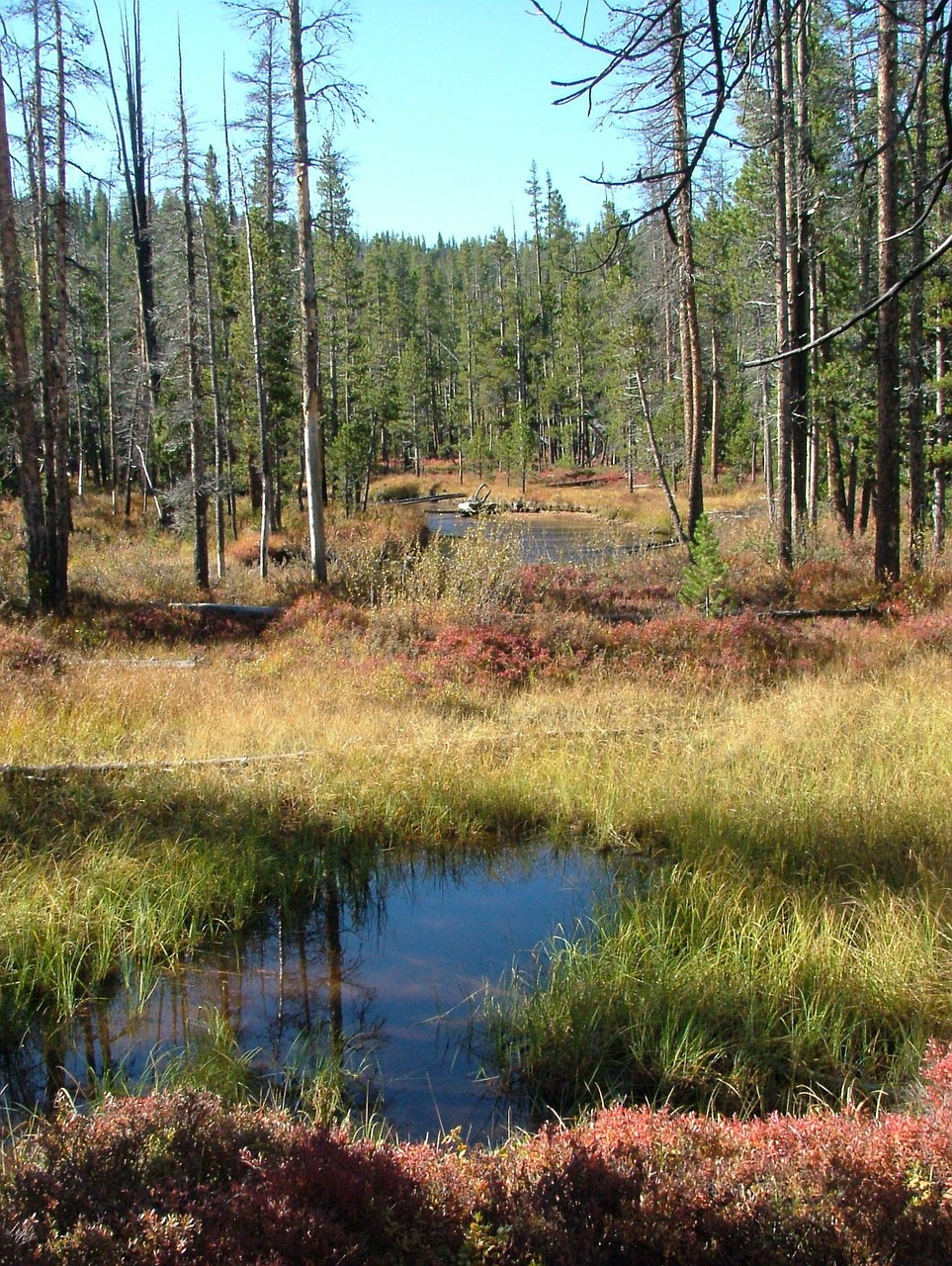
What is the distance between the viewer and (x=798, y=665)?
1219cm

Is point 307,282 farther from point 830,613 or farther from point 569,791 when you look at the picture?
point 569,791

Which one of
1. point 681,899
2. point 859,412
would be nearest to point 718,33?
point 681,899

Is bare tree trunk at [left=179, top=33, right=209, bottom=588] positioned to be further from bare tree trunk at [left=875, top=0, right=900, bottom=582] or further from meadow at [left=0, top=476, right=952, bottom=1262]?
bare tree trunk at [left=875, top=0, right=900, bottom=582]

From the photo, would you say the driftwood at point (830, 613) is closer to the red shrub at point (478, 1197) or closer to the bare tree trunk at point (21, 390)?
the bare tree trunk at point (21, 390)

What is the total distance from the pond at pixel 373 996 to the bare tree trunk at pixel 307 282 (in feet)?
36.7

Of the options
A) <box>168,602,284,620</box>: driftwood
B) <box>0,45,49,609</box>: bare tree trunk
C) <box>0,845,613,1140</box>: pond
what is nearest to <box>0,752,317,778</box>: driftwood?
<box>0,845,613,1140</box>: pond

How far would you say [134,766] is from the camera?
8078 millimetres

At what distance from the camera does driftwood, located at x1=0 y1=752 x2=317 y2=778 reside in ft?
25.9

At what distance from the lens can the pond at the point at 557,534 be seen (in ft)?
77.2

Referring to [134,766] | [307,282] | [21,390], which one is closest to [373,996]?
[134,766]

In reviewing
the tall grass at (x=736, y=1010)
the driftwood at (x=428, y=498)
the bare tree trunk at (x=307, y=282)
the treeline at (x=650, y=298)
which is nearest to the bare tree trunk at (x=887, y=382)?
the treeline at (x=650, y=298)

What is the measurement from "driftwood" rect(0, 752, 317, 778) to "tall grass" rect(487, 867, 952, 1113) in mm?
3530

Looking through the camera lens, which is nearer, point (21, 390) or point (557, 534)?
point (21, 390)

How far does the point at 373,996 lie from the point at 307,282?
46.3 feet
